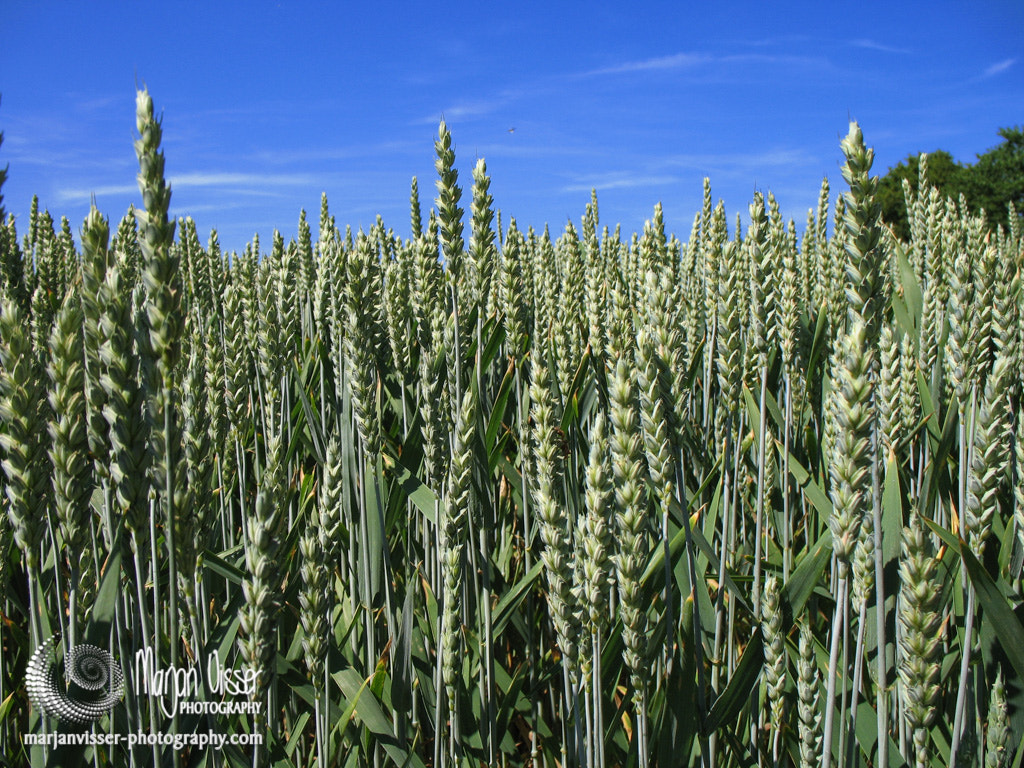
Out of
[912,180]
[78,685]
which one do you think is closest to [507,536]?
Answer: [78,685]

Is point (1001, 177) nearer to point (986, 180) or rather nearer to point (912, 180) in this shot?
point (986, 180)

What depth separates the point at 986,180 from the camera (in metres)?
37.8

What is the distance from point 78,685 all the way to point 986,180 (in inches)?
1910

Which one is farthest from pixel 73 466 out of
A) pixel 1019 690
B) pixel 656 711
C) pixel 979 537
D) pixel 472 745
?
pixel 1019 690

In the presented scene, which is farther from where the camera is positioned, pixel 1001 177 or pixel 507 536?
pixel 1001 177

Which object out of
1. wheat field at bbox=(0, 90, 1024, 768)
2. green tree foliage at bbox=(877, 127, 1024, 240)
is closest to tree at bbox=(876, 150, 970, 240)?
green tree foliage at bbox=(877, 127, 1024, 240)

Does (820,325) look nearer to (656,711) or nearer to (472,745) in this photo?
(656,711)

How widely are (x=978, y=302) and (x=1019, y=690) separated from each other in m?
1.03

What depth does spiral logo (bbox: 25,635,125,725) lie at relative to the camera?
1311 millimetres

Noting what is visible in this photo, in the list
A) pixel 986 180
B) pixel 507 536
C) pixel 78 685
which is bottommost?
pixel 78 685

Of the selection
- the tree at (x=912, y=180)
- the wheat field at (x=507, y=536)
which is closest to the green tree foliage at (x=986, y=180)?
the tree at (x=912, y=180)

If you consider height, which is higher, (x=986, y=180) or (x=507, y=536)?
(x=986, y=180)

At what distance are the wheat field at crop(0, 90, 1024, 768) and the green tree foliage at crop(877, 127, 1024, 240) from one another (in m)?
40.2

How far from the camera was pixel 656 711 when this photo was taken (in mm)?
1467
